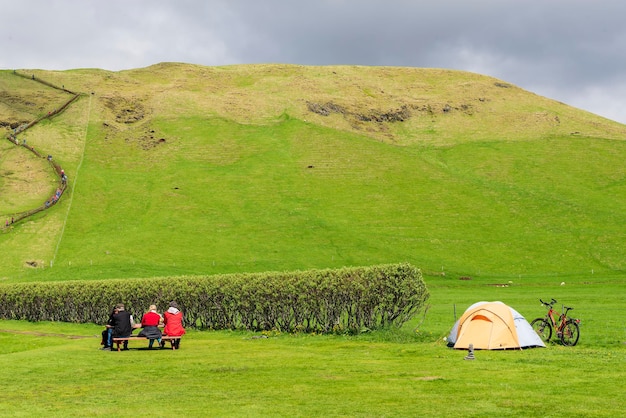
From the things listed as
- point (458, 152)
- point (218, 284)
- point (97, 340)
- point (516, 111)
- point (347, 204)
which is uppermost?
point (516, 111)

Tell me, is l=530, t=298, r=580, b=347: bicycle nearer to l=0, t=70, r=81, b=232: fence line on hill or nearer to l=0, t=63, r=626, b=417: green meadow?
l=0, t=63, r=626, b=417: green meadow

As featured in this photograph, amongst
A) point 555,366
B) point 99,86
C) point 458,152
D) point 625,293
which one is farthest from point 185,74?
point 555,366

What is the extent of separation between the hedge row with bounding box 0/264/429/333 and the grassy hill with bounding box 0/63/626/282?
1368 inches

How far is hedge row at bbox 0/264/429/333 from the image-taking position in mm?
30859

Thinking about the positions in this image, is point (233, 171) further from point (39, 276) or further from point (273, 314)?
point (273, 314)

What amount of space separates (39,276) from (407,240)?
44180mm

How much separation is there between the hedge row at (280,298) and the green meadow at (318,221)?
1.37 m

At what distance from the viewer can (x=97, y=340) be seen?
34281mm

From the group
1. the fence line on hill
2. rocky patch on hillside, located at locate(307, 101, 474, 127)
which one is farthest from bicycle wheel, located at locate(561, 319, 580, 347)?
rocky patch on hillside, located at locate(307, 101, 474, 127)

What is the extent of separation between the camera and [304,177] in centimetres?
10894

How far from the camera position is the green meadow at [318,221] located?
705 inches

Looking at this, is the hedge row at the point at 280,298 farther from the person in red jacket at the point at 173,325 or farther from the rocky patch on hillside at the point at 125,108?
the rocky patch on hillside at the point at 125,108

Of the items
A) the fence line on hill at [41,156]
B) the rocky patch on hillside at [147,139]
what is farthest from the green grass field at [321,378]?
the rocky patch on hillside at [147,139]

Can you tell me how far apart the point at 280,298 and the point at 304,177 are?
75.8m
